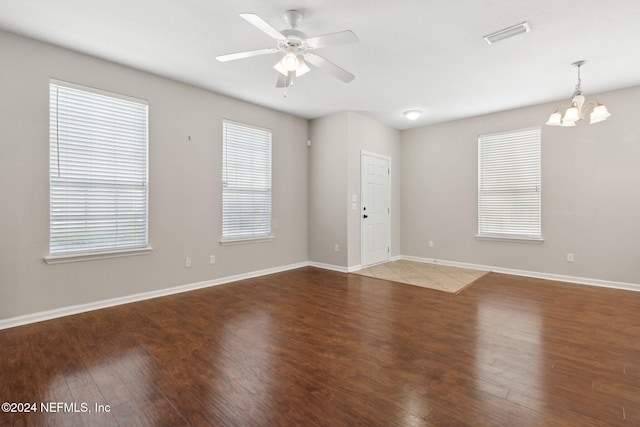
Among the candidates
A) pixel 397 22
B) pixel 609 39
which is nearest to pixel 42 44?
pixel 397 22

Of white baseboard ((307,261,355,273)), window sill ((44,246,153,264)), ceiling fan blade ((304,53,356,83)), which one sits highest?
ceiling fan blade ((304,53,356,83))

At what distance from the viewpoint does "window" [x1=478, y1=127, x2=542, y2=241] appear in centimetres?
512

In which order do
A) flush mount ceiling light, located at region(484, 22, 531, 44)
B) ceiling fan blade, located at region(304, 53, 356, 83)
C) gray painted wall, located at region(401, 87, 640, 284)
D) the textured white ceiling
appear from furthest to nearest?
gray painted wall, located at region(401, 87, 640, 284), flush mount ceiling light, located at region(484, 22, 531, 44), ceiling fan blade, located at region(304, 53, 356, 83), the textured white ceiling

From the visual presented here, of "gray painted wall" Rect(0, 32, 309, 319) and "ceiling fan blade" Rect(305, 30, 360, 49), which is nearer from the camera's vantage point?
"ceiling fan blade" Rect(305, 30, 360, 49)

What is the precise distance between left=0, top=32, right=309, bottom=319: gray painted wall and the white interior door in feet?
3.80

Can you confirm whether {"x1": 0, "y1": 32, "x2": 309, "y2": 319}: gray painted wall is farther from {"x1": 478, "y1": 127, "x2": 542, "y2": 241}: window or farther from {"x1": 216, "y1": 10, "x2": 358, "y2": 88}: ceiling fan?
{"x1": 478, "y1": 127, "x2": 542, "y2": 241}: window

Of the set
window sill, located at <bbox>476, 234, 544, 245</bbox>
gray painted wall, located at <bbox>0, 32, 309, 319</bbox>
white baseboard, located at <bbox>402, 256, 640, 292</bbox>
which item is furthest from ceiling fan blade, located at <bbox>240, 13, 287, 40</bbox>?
white baseboard, located at <bbox>402, 256, 640, 292</bbox>

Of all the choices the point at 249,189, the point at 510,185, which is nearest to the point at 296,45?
the point at 249,189

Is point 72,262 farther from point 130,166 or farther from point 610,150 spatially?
point 610,150

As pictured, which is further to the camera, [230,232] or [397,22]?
[230,232]

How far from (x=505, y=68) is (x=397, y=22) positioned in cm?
180

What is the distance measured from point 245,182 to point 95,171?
80.2 inches

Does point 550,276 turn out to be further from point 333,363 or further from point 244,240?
point 244,240

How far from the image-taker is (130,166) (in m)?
3.80
